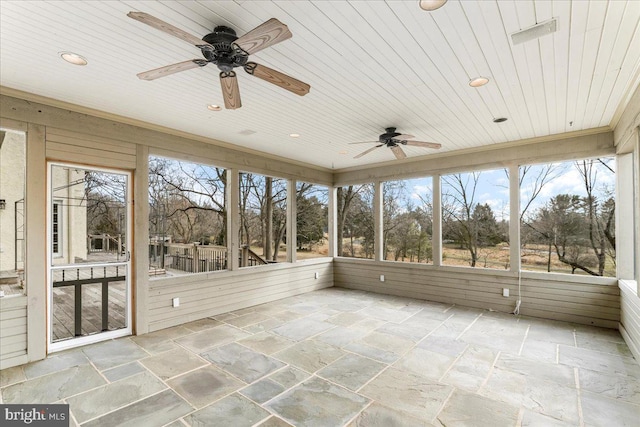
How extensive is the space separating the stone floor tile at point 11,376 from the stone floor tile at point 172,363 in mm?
1042

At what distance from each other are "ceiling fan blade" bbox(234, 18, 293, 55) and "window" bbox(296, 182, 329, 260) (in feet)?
16.3

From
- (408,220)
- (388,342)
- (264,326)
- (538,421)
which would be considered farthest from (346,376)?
(408,220)

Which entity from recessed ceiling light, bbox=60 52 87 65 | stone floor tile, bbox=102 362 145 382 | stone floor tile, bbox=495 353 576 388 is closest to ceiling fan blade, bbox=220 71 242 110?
recessed ceiling light, bbox=60 52 87 65

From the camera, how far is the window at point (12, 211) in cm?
346

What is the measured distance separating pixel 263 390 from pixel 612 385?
3201 millimetres

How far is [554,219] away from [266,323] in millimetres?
4925

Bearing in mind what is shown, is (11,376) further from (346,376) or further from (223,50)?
(223,50)

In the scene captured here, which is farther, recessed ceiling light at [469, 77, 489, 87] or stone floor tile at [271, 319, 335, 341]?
stone floor tile at [271, 319, 335, 341]

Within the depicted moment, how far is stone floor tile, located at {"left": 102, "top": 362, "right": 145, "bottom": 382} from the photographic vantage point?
9.88 feet

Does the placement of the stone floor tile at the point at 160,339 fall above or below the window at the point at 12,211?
below

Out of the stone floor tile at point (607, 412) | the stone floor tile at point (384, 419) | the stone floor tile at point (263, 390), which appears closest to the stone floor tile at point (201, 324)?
the stone floor tile at point (263, 390)

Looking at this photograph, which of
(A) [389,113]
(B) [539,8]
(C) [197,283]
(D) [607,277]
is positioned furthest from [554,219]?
(C) [197,283]

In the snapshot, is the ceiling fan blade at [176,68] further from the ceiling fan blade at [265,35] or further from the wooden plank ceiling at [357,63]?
the ceiling fan blade at [265,35]

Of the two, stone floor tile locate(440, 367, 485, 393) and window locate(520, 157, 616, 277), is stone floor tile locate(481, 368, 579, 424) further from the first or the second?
window locate(520, 157, 616, 277)
